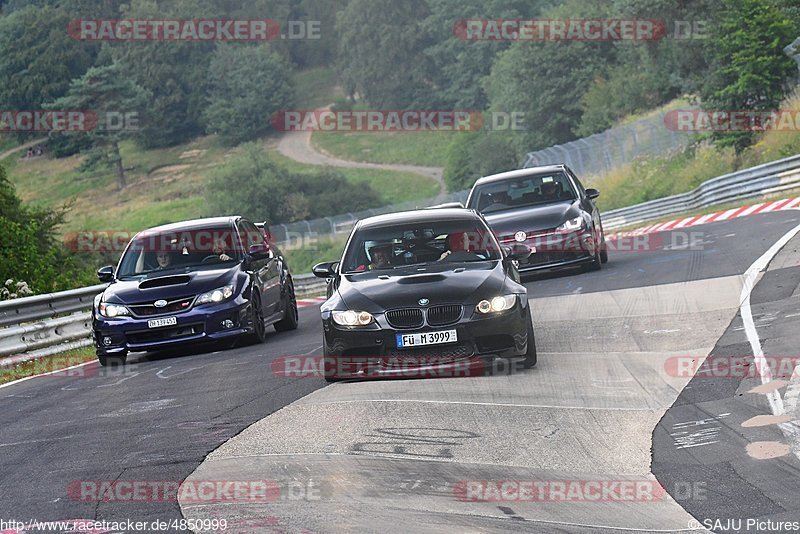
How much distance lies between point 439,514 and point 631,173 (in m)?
42.3

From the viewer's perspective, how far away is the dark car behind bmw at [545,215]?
66.6 ft

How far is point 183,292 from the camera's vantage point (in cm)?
1609

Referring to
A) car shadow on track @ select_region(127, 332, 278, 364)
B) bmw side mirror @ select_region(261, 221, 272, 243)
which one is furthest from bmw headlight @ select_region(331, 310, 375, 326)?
bmw side mirror @ select_region(261, 221, 272, 243)

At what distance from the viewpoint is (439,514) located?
6.89 metres

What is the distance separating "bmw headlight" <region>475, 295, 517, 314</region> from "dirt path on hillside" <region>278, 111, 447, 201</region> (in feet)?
315

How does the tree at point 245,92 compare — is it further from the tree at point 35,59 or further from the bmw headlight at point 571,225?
the bmw headlight at point 571,225

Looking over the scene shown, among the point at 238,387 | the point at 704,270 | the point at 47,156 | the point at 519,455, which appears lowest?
the point at 47,156

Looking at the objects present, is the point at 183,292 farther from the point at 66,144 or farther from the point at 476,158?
the point at 66,144

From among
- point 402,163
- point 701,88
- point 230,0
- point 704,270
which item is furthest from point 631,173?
point 230,0

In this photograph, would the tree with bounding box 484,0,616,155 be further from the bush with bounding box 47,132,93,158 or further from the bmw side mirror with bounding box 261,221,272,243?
the bmw side mirror with bounding box 261,221,272,243

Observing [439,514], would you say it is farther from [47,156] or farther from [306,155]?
[47,156]

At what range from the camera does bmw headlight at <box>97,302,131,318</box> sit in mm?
16062
